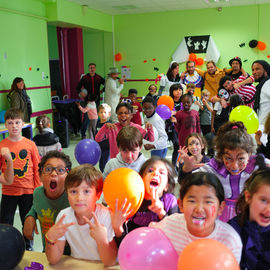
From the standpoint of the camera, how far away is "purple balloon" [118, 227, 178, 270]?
111cm

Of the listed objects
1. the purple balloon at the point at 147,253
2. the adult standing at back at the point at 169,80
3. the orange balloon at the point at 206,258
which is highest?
the adult standing at back at the point at 169,80

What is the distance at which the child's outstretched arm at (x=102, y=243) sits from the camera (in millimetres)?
1357

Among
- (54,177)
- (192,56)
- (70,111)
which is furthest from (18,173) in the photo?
(192,56)

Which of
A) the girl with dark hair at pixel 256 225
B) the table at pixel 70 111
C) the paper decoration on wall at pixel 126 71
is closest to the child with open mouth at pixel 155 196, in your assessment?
the girl with dark hair at pixel 256 225

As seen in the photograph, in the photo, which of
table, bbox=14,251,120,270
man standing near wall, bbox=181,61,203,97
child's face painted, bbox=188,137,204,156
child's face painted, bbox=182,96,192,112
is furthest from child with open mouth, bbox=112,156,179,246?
man standing near wall, bbox=181,61,203,97

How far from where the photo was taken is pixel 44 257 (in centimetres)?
144

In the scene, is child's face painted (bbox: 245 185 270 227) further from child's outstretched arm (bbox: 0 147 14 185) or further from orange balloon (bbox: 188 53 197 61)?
orange balloon (bbox: 188 53 197 61)

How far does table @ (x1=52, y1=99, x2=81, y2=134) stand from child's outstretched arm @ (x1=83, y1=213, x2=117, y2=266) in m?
6.21

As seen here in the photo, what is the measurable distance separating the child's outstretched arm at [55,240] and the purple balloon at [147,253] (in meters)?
0.31

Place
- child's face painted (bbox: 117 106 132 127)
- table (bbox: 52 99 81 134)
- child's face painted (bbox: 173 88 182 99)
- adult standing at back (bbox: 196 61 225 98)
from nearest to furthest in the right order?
child's face painted (bbox: 117 106 132 127) → child's face painted (bbox: 173 88 182 99) → adult standing at back (bbox: 196 61 225 98) → table (bbox: 52 99 81 134)

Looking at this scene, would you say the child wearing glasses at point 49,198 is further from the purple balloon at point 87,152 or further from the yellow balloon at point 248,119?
the yellow balloon at point 248,119

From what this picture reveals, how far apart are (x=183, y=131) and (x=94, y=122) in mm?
3077

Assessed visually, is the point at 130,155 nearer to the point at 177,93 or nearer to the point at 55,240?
the point at 55,240

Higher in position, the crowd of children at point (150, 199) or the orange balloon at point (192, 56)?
the orange balloon at point (192, 56)
